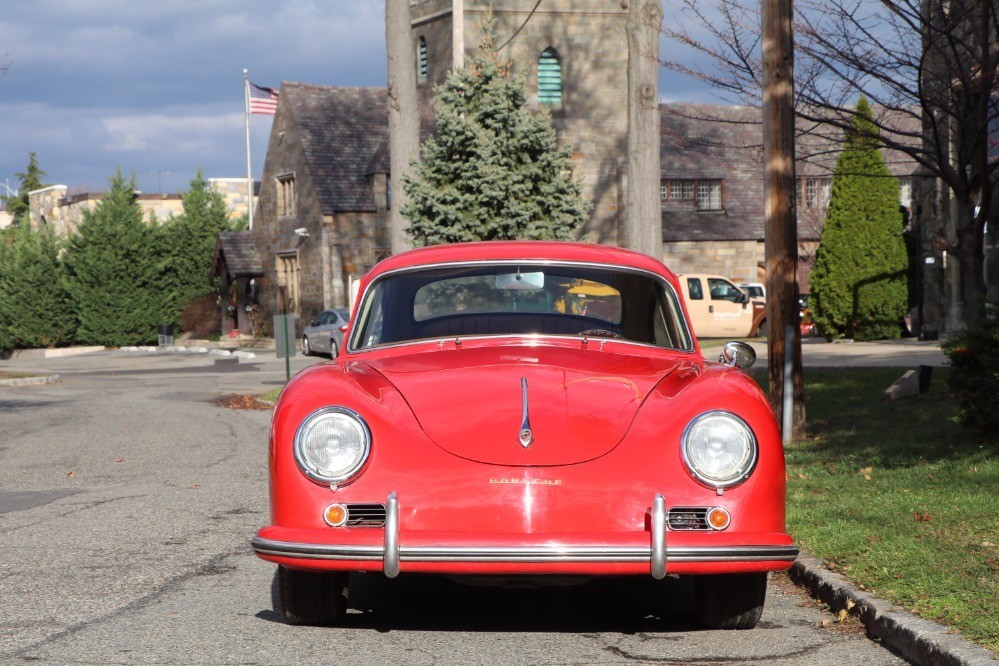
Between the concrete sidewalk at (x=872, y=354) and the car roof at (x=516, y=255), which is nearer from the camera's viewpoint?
the car roof at (x=516, y=255)

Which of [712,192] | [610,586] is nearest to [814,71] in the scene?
[610,586]

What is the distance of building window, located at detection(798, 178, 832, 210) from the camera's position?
4728 cm

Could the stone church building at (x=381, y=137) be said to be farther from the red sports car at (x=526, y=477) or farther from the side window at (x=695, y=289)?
the red sports car at (x=526, y=477)

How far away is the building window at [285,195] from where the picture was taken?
1780 inches

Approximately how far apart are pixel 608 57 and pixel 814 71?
89.2 feet

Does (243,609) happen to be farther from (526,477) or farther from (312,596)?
(526,477)

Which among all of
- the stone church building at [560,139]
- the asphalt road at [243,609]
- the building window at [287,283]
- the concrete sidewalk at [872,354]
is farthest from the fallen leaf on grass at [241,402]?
the building window at [287,283]

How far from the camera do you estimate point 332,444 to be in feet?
16.5

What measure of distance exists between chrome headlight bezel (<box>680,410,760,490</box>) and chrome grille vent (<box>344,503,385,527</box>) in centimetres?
120

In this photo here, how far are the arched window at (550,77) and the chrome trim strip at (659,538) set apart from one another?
35016mm

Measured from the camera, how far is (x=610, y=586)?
6.49 meters

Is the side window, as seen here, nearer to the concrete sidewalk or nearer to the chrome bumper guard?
the concrete sidewalk

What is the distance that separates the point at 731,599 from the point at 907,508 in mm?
2610

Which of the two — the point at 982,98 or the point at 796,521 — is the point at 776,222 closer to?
the point at 982,98
